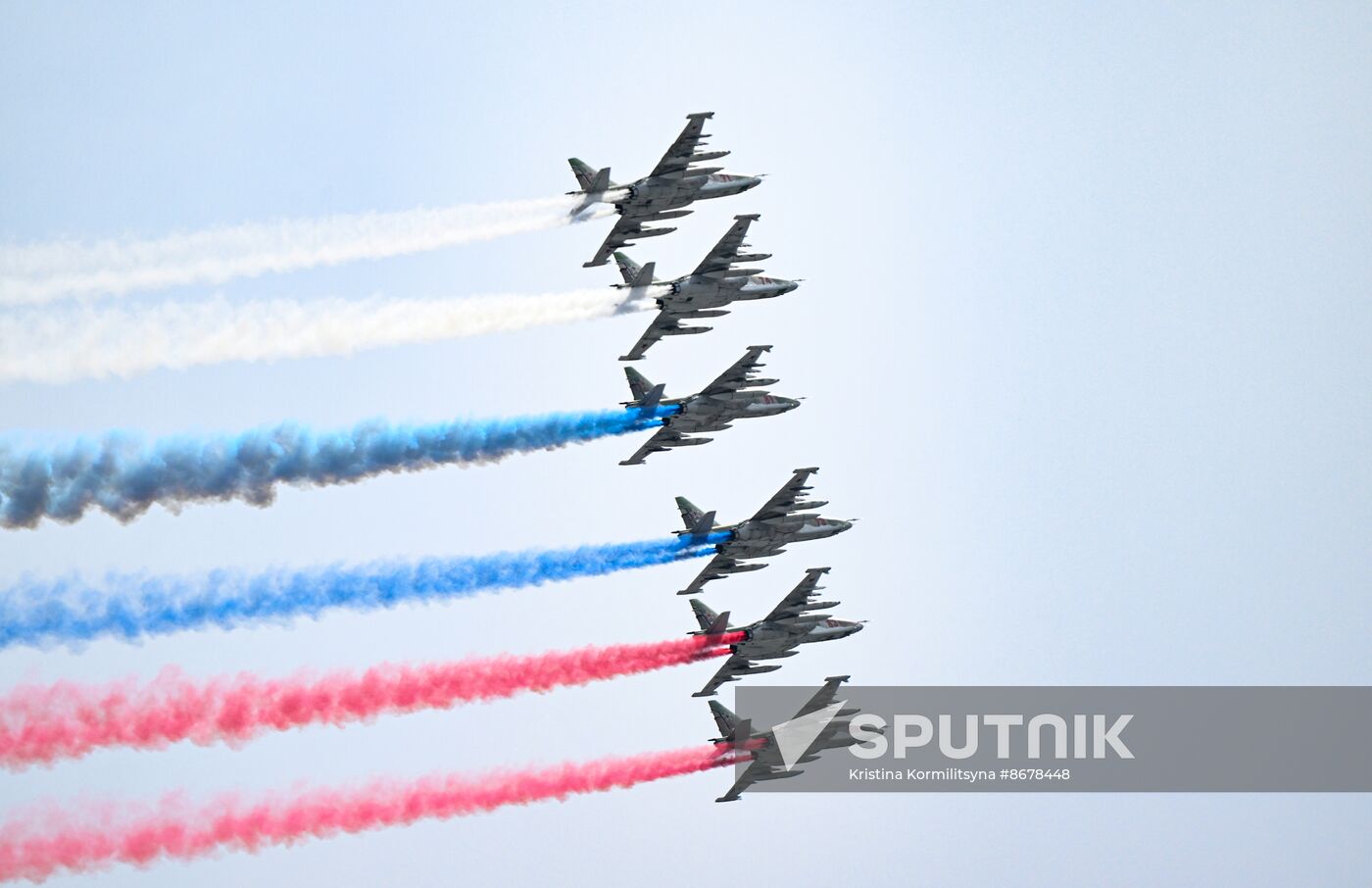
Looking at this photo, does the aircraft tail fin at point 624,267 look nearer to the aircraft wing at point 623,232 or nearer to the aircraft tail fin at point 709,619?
the aircraft wing at point 623,232

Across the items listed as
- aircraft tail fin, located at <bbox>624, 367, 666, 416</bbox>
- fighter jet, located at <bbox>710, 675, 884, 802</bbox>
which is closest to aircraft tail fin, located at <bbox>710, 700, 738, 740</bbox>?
fighter jet, located at <bbox>710, 675, 884, 802</bbox>

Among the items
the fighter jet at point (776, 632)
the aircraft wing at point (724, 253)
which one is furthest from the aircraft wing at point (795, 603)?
the aircraft wing at point (724, 253)

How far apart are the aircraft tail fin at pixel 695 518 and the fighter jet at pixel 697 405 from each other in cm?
322

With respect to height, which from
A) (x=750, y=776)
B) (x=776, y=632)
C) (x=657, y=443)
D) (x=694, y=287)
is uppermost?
(x=694, y=287)

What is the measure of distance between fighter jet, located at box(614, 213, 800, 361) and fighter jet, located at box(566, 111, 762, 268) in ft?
5.50

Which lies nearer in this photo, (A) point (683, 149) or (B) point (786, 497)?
(A) point (683, 149)

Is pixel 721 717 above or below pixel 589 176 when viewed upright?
below

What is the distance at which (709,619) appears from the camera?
92875 millimetres

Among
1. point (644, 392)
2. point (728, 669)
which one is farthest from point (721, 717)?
point (644, 392)

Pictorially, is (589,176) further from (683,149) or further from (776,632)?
(776,632)

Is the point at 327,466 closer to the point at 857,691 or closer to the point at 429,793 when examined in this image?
the point at 429,793

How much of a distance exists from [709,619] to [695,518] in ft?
14.6

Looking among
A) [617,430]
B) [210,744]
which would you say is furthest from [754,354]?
[210,744]

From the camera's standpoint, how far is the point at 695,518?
9231cm
